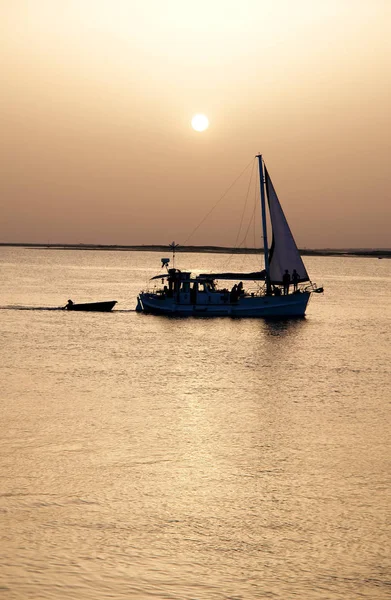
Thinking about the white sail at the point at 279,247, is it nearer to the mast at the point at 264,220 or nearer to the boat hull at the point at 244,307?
the mast at the point at 264,220

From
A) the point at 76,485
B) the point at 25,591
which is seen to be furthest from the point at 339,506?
the point at 25,591

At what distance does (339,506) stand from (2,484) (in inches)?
340

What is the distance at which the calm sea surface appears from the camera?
16.0m

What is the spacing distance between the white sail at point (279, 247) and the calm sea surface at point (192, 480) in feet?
89.8

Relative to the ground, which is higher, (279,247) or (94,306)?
(279,247)

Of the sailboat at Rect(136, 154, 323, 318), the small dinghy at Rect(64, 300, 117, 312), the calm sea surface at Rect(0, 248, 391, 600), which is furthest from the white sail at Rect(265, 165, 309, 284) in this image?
the calm sea surface at Rect(0, 248, 391, 600)

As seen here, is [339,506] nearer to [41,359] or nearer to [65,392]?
[65,392]

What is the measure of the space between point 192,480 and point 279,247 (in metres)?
55.1

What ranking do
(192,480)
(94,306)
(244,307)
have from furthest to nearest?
(94,306) → (244,307) → (192,480)

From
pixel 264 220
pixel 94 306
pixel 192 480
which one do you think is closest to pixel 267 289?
pixel 264 220

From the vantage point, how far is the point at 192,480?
72.6 feet

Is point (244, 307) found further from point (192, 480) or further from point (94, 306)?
point (192, 480)

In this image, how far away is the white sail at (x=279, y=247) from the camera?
2975 inches

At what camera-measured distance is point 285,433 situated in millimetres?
28625
